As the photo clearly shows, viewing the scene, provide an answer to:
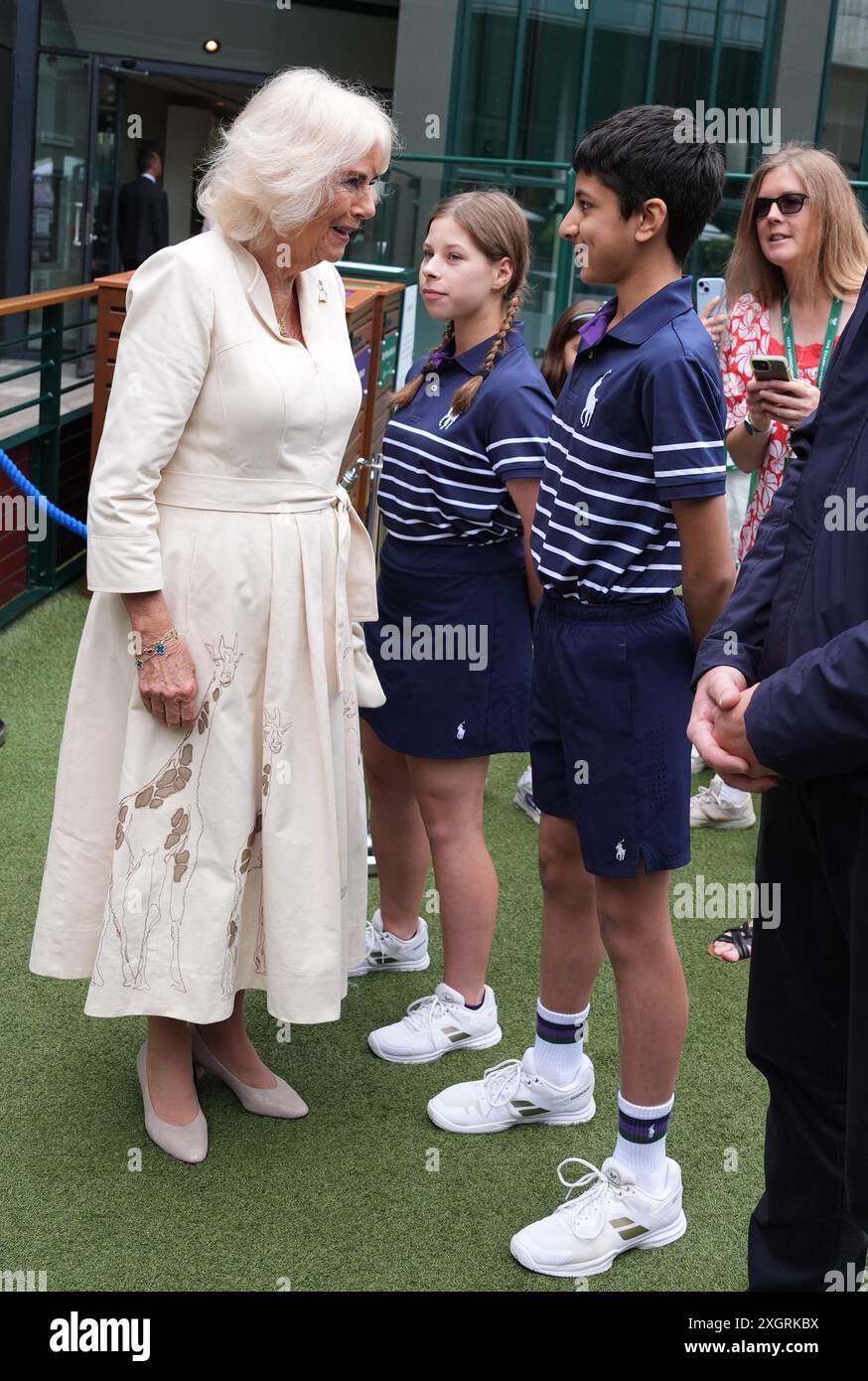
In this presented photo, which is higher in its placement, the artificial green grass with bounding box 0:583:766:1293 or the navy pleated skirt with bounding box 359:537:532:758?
the navy pleated skirt with bounding box 359:537:532:758

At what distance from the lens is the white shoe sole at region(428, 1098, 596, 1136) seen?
2.92 meters

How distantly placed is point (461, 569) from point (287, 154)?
945 mm

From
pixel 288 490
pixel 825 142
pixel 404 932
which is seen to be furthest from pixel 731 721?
pixel 825 142

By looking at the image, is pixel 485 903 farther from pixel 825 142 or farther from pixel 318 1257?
pixel 825 142

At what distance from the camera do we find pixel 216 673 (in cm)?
255

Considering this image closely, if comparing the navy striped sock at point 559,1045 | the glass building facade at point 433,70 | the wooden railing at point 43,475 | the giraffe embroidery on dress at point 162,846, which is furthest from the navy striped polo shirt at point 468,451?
the glass building facade at point 433,70

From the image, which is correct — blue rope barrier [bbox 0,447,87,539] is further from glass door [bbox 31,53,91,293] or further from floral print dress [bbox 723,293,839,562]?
glass door [bbox 31,53,91,293]

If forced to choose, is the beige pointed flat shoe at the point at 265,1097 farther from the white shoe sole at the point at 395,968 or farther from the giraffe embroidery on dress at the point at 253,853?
the white shoe sole at the point at 395,968

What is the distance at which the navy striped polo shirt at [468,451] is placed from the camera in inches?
111

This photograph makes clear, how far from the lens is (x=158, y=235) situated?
13234 millimetres

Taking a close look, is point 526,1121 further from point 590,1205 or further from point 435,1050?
point 590,1205

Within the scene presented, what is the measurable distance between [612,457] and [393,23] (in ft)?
50.3

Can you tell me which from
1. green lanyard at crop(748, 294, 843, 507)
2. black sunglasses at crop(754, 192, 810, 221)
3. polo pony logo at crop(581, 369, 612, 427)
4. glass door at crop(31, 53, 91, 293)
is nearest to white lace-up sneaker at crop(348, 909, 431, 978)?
green lanyard at crop(748, 294, 843, 507)

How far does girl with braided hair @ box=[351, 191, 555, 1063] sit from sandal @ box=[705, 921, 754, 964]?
864 millimetres
